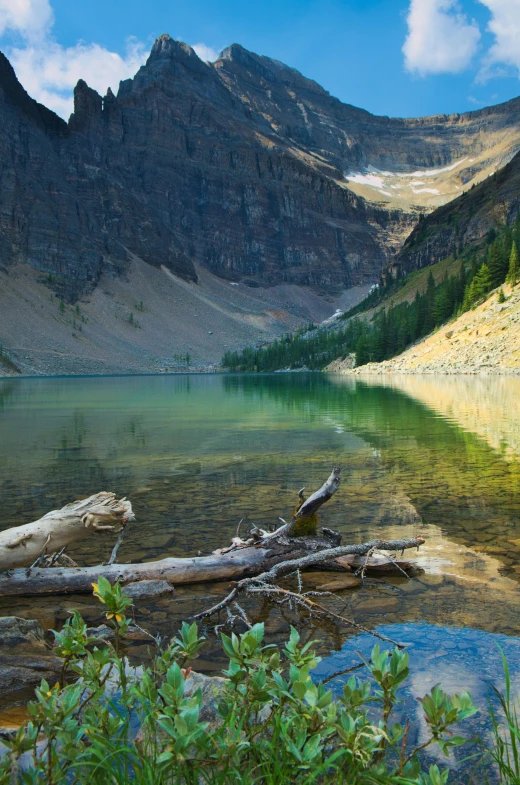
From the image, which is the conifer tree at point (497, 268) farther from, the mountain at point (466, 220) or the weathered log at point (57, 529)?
the weathered log at point (57, 529)

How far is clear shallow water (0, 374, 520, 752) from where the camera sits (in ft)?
24.7

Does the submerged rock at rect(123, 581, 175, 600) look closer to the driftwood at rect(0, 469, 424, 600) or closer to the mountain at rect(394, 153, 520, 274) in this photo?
the driftwood at rect(0, 469, 424, 600)

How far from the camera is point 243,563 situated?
898 cm

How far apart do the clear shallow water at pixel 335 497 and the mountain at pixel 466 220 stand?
460ft

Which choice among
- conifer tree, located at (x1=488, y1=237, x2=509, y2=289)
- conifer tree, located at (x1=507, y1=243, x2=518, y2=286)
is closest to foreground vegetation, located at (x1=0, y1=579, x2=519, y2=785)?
conifer tree, located at (x1=507, y1=243, x2=518, y2=286)

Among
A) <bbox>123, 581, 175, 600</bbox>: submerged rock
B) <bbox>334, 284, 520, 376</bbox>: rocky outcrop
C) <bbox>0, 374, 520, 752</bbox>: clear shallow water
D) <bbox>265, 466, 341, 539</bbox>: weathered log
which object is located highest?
<bbox>334, 284, 520, 376</bbox>: rocky outcrop

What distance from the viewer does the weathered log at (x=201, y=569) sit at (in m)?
8.15

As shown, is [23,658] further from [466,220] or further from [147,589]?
[466,220]

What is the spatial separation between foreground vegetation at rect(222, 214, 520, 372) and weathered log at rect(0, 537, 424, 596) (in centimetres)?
9546

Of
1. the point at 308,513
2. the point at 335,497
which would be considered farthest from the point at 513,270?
the point at 308,513

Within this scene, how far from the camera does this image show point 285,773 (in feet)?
9.27

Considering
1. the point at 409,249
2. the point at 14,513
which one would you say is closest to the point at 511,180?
the point at 409,249

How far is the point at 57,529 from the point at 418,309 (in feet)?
416

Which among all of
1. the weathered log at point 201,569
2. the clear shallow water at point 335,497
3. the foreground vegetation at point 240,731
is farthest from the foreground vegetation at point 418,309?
the foreground vegetation at point 240,731
